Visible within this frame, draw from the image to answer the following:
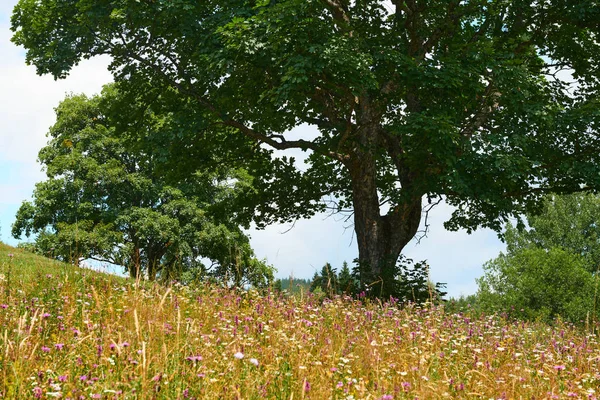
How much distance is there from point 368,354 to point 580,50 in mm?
17126

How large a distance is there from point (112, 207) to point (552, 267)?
25862 mm

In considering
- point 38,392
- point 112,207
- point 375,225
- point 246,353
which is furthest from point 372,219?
point 112,207

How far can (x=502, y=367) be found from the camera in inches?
298

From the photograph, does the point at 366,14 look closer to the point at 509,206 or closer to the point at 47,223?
the point at 509,206

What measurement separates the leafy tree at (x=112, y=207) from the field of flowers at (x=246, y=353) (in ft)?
65.2

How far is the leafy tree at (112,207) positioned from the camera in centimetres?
3014

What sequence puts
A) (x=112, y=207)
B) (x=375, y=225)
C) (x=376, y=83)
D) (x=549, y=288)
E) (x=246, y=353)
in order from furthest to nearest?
(x=549, y=288) < (x=112, y=207) < (x=375, y=225) < (x=376, y=83) < (x=246, y=353)

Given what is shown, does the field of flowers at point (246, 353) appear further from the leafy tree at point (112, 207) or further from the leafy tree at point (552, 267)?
the leafy tree at point (552, 267)

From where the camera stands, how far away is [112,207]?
3188 cm

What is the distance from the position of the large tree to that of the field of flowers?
20.1 feet

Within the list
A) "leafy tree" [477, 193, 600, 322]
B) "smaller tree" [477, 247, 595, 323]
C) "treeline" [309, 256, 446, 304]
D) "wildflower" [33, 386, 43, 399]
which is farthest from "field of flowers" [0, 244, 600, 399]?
"smaller tree" [477, 247, 595, 323]

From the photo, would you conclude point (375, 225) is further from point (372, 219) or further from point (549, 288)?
point (549, 288)

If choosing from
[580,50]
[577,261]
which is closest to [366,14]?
[580,50]

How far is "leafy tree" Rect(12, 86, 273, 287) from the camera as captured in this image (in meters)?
30.1
